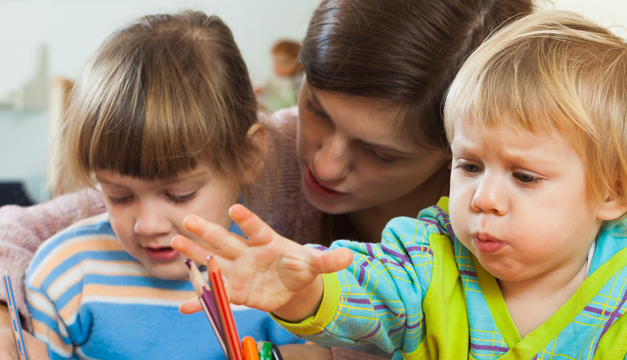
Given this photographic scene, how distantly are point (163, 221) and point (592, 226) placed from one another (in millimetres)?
542

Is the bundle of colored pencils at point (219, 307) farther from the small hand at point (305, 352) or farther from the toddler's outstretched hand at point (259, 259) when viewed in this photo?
the small hand at point (305, 352)

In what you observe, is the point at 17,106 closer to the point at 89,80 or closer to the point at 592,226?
the point at 89,80

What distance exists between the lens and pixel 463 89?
635 millimetres

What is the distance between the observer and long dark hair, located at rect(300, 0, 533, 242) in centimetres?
82

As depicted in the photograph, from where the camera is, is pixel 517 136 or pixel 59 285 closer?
pixel 517 136

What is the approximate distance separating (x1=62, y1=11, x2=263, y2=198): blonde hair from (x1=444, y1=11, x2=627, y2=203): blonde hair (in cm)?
38

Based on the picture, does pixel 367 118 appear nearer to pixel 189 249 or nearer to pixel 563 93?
pixel 563 93

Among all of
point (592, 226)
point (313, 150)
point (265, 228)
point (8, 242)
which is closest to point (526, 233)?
point (592, 226)

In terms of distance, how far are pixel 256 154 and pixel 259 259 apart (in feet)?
1.54

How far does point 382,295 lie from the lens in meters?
0.63

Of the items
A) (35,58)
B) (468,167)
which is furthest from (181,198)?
(35,58)

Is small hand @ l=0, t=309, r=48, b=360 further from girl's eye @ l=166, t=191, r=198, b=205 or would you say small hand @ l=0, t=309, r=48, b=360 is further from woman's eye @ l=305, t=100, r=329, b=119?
woman's eye @ l=305, t=100, r=329, b=119

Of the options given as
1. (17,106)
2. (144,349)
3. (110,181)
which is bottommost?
(17,106)

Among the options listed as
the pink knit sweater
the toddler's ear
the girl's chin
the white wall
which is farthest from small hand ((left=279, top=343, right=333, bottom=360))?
the white wall
